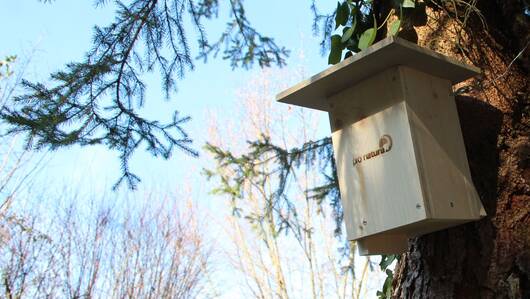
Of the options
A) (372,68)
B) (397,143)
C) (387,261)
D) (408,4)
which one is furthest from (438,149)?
(387,261)

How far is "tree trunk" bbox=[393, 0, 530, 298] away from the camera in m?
1.30

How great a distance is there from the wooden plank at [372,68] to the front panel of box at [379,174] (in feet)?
0.33

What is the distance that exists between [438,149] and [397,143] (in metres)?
0.11

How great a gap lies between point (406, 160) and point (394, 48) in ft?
0.80

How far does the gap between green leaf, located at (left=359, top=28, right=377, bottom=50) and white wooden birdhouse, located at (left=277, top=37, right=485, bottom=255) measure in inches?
3.9

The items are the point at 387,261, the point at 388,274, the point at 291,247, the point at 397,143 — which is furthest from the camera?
the point at 291,247

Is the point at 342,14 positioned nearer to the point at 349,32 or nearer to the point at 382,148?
the point at 349,32

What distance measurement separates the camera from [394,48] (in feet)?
3.99

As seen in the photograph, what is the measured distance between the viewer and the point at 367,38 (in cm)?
141

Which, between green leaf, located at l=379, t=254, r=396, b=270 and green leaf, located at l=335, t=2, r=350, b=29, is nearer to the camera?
green leaf, located at l=335, t=2, r=350, b=29

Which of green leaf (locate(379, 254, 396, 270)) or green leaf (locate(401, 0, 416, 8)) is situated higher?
green leaf (locate(401, 0, 416, 8))

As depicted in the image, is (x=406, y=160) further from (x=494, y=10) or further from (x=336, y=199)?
(x=336, y=199)

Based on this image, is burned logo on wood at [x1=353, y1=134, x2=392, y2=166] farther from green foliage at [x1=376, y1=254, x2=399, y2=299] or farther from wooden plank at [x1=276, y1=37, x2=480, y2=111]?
green foliage at [x1=376, y1=254, x2=399, y2=299]

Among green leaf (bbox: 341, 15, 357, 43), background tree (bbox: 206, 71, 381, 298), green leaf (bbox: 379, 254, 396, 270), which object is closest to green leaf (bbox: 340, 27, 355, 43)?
green leaf (bbox: 341, 15, 357, 43)
